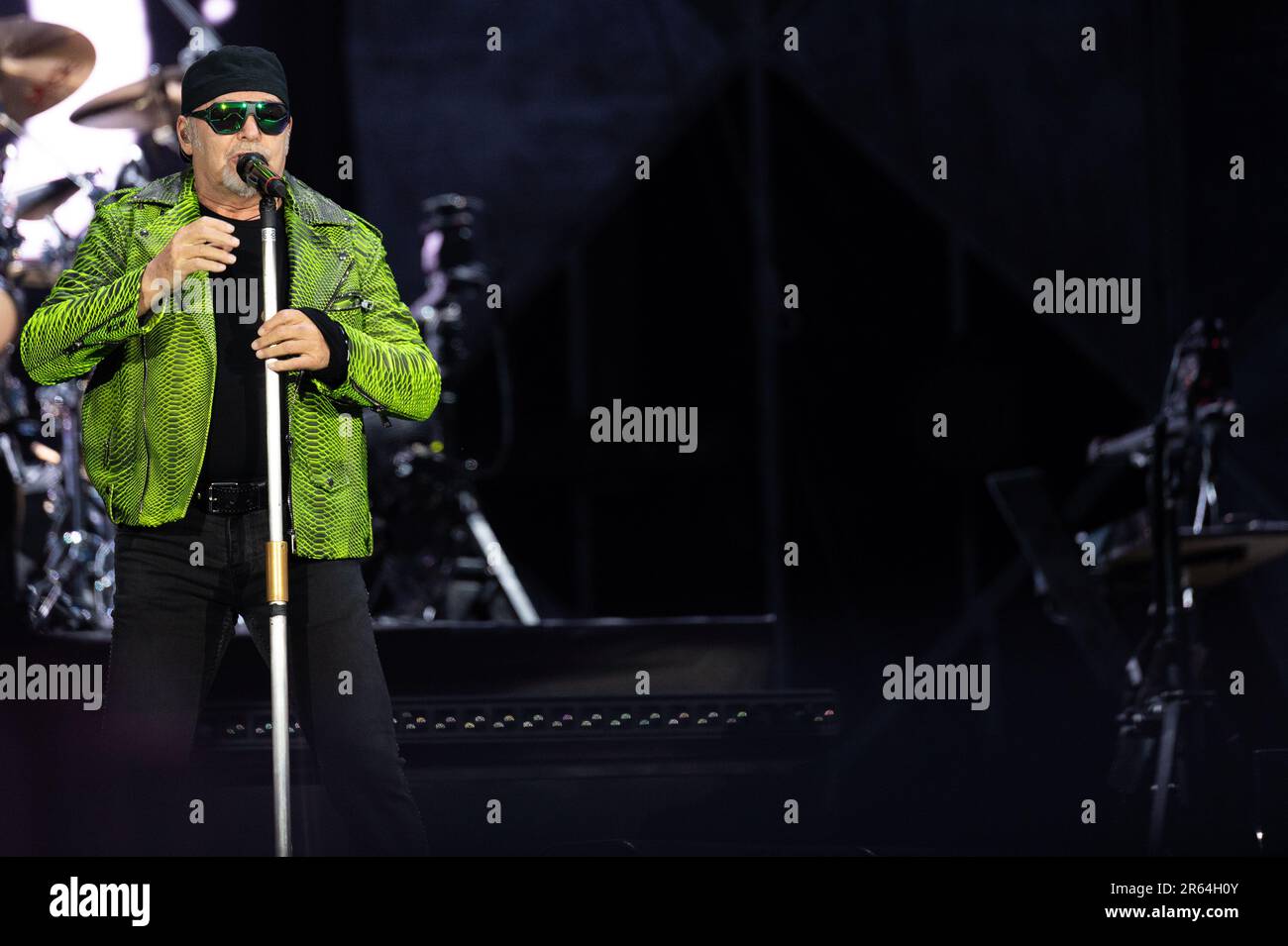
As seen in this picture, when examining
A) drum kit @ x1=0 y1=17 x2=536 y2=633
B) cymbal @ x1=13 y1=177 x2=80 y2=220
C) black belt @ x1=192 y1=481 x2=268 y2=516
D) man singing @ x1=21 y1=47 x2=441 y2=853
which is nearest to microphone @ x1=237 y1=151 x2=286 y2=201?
man singing @ x1=21 y1=47 x2=441 y2=853

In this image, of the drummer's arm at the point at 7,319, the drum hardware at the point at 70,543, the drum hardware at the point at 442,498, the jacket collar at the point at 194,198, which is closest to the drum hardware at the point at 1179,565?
the drum hardware at the point at 442,498

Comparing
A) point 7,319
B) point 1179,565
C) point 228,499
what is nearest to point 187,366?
point 228,499

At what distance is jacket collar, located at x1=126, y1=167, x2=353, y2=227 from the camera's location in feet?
9.84

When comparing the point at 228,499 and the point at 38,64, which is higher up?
the point at 38,64

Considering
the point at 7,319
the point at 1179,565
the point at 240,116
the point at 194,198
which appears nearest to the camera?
the point at 240,116

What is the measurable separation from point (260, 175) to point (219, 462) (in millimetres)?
542

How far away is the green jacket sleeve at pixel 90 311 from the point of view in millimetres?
2793

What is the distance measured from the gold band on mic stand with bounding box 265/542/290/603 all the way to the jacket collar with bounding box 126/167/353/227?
720 mm

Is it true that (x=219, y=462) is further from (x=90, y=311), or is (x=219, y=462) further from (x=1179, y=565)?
(x=1179, y=565)

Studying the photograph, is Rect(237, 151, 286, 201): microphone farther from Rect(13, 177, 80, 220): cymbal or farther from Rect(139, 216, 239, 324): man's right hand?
Rect(13, 177, 80, 220): cymbal

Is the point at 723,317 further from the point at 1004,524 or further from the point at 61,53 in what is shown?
the point at 61,53

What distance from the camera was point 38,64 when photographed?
4859mm
